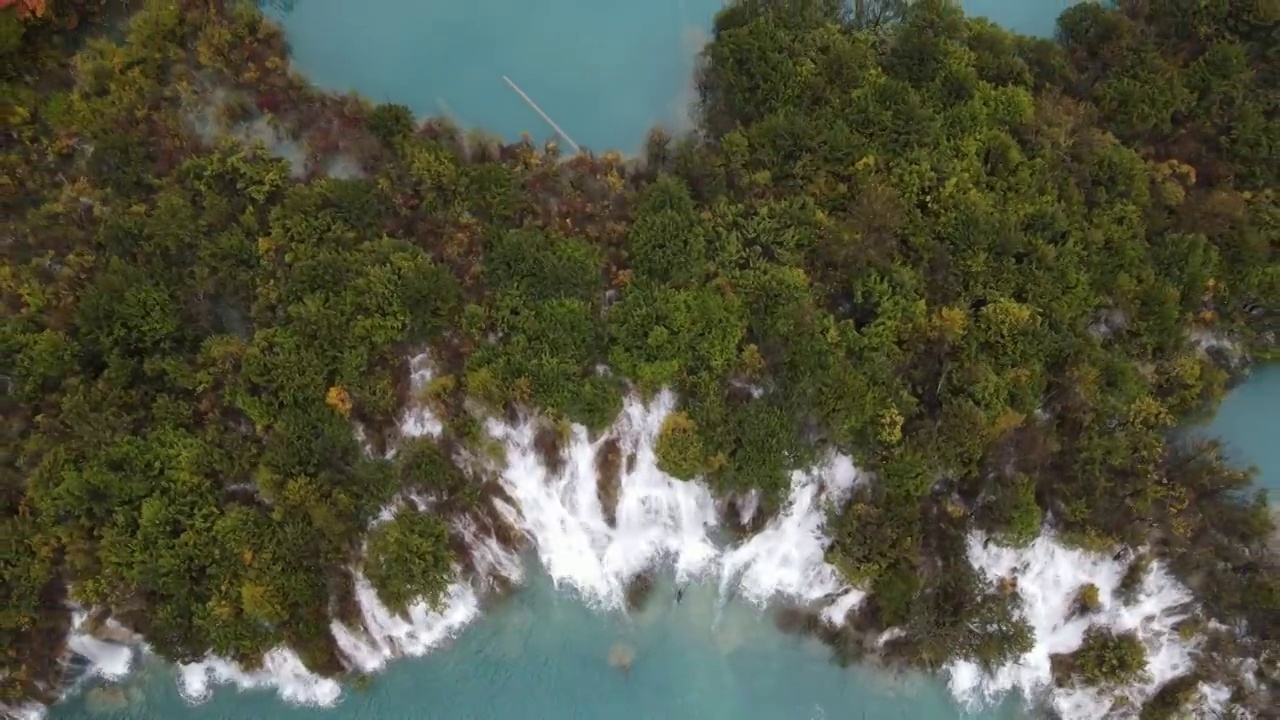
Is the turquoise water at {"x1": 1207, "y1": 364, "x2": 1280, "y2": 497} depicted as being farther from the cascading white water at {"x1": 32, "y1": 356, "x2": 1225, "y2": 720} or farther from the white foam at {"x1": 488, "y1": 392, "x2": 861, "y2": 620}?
the white foam at {"x1": 488, "y1": 392, "x2": 861, "y2": 620}

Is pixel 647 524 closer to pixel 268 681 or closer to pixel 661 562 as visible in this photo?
pixel 661 562

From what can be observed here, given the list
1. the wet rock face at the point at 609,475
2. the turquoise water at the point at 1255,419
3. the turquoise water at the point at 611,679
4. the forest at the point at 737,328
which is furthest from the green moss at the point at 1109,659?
the wet rock face at the point at 609,475

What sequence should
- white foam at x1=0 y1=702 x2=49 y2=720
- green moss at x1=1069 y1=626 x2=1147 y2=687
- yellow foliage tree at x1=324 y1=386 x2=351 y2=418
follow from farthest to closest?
white foam at x1=0 y1=702 x2=49 y2=720 → green moss at x1=1069 y1=626 x2=1147 y2=687 → yellow foliage tree at x1=324 y1=386 x2=351 y2=418

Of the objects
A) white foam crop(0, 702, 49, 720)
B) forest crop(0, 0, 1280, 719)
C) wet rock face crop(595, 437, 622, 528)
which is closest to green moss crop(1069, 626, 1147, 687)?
forest crop(0, 0, 1280, 719)

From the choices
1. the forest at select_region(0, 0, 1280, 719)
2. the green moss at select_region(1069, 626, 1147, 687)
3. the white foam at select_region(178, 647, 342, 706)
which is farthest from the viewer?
the white foam at select_region(178, 647, 342, 706)

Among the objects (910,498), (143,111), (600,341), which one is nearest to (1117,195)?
(910,498)

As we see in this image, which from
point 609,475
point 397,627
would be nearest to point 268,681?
point 397,627

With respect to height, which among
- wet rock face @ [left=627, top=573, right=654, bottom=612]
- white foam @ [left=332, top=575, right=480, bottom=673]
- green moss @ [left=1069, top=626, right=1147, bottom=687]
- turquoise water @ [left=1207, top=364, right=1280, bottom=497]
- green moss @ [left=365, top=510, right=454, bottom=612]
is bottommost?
white foam @ [left=332, top=575, right=480, bottom=673]

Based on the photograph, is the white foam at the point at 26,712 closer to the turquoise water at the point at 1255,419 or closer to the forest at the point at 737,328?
the forest at the point at 737,328
